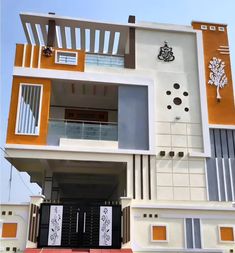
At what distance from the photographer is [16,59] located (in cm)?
1253

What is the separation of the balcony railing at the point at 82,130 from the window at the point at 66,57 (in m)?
2.16

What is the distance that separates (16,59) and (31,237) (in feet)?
19.9

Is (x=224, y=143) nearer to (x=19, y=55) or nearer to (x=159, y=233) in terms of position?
(x=159, y=233)

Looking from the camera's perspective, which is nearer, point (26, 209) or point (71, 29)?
point (26, 209)

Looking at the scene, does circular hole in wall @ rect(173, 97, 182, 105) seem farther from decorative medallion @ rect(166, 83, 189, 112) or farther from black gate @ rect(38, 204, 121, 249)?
black gate @ rect(38, 204, 121, 249)

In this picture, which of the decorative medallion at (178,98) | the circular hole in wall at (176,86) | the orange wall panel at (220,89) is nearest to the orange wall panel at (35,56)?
the decorative medallion at (178,98)

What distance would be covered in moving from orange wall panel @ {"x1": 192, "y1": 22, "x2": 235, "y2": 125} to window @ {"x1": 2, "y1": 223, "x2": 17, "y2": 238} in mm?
7632

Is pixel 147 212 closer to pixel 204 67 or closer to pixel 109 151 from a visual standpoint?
pixel 109 151

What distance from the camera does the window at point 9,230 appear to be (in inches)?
418

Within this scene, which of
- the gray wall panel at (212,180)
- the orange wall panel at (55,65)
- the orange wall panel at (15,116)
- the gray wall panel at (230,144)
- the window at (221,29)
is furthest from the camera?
the window at (221,29)

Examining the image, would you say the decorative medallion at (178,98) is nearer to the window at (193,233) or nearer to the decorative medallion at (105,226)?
the window at (193,233)

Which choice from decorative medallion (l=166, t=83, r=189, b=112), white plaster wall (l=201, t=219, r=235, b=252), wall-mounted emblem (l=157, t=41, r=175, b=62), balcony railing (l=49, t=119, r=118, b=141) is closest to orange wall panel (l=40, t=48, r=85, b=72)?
balcony railing (l=49, t=119, r=118, b=141)

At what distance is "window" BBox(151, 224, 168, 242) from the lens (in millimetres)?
10992

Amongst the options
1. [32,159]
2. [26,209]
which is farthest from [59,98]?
[26,209]
